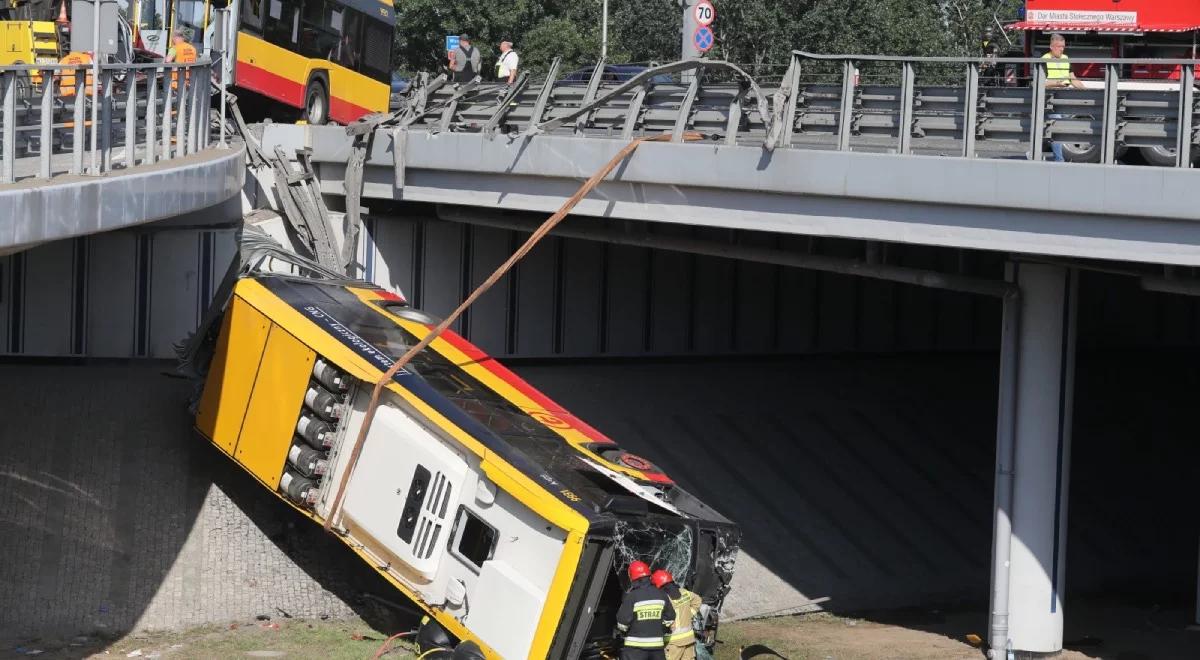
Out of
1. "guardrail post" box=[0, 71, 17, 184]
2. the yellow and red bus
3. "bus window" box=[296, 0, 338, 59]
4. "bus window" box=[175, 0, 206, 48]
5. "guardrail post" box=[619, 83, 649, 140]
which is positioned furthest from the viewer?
"bus window" box=[296, 0, 338, 59]

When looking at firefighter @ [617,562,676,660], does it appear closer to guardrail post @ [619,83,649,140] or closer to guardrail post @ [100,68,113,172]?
guardrail post @ [100,68,113,172]

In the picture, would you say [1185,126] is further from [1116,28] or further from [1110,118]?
[1116,28]

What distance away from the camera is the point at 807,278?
24.6m

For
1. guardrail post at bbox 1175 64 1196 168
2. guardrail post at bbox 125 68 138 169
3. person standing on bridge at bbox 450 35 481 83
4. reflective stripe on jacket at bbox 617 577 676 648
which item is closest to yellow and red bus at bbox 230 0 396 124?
person standing on bridge at bbox 450 35 481 83

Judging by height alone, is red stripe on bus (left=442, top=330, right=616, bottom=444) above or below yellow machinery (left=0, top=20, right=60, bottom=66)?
below

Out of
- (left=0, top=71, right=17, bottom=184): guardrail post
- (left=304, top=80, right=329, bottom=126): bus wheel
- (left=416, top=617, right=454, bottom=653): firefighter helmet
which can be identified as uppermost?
(left=304, top=80, right=329, bottom=126): bus wheel

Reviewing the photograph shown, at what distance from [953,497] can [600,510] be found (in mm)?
10656

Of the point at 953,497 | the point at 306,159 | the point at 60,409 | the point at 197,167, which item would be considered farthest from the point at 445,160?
the point at 953,497

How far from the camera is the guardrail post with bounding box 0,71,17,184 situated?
1110 cm

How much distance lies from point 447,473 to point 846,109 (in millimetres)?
5374

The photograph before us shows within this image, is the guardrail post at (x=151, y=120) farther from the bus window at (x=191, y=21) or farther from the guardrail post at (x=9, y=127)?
the bus window at (x=191, y=21)

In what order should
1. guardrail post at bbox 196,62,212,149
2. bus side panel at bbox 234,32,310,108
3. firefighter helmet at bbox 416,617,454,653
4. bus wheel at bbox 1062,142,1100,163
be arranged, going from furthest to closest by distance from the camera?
bus side panel at bbox 234,32,310,108, guardrail post at bbox 196,62,212,149, firefighter helmet at bbox 416,617,454,653, bus wheel at bbox 1062,142,1100,163

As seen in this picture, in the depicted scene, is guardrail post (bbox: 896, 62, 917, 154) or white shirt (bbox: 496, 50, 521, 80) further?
white shirt (bbox: 496, 50, 521, 80)

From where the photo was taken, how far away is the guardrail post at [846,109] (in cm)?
1480
